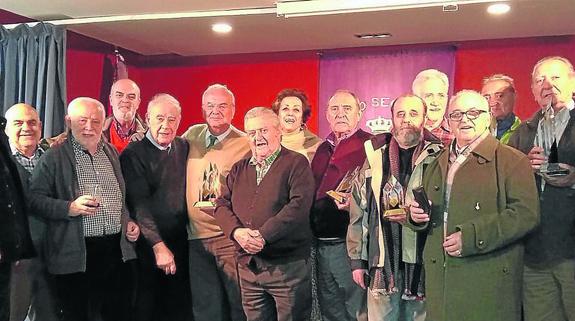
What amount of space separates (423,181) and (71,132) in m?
1.66

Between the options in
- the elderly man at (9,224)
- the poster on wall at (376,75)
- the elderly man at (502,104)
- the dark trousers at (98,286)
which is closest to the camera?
the elderly man at (9,224)

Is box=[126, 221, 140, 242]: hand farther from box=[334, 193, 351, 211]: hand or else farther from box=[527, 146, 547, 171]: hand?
box=[527, 146, 547, 171]: hand

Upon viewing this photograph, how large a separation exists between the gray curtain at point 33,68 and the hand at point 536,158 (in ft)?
8.99

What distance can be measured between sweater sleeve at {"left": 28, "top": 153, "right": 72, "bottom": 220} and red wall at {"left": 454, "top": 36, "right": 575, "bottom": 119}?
3.30 m

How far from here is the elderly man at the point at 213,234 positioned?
3283 mm

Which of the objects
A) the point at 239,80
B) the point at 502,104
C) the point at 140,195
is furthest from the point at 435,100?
the point at 239,80

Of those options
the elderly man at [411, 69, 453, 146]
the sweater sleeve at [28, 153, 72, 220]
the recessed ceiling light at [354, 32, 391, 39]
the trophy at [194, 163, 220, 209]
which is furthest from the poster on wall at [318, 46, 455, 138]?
the sweater sleeve at [28, 153, 72, 220]

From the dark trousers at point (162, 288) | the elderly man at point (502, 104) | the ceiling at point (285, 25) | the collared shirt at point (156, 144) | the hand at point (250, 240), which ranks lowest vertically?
the dark trousers at point (162, 288)

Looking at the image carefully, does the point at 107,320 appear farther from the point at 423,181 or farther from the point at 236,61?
the point at 236,61

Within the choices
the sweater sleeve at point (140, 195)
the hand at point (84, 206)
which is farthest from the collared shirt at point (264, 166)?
the hand at point (84, 206)

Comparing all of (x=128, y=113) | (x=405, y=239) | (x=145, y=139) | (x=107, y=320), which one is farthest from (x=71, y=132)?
(x=405, y=239)

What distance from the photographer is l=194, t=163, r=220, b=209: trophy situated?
3.21 meters

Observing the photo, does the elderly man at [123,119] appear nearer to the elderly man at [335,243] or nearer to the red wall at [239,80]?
the elderly man at [335,243]

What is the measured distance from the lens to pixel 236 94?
18.6 feet
